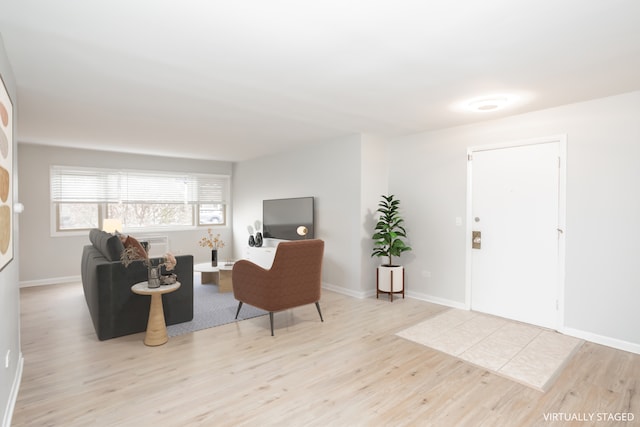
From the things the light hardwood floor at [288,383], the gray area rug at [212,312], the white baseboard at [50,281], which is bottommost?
the light hardwood floor at [288,383]

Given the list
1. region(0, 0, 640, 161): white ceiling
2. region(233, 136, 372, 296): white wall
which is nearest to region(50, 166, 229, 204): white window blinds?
region(233, 136, 372, 296): white wall

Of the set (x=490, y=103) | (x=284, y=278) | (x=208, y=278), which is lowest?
(x=208, y=278)

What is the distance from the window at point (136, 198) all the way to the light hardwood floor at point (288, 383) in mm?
3012

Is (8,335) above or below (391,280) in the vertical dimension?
above

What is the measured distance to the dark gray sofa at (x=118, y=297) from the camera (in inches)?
129

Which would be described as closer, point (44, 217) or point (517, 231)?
point (517, 231)

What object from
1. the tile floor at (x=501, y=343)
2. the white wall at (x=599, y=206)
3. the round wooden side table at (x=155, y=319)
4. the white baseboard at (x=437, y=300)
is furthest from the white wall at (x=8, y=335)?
the white wall at (x=599, y=206)

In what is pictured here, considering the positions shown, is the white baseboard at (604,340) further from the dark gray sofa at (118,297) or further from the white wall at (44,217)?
the white wall at (44,217)

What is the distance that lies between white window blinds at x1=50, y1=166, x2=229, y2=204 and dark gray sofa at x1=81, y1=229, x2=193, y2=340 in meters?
3.04

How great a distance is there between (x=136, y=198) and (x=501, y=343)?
21.3 feet

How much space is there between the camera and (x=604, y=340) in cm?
325

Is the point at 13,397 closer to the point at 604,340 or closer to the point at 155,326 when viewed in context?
the point at 155,326

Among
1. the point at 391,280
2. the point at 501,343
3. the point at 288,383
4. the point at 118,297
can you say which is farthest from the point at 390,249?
the point at 118,297

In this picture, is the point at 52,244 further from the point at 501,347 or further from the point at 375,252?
the point at 501,347
